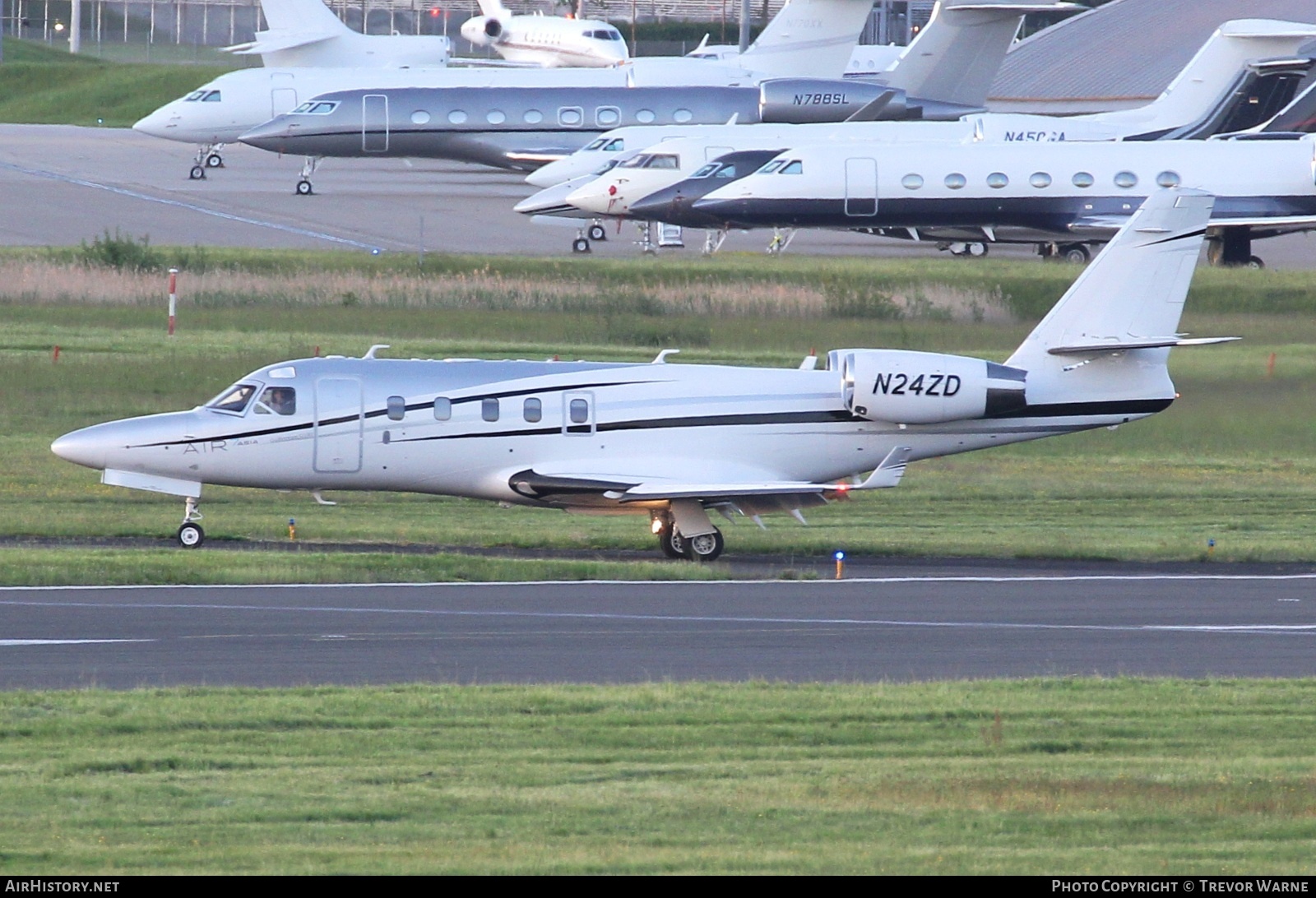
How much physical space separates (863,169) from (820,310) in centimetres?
936

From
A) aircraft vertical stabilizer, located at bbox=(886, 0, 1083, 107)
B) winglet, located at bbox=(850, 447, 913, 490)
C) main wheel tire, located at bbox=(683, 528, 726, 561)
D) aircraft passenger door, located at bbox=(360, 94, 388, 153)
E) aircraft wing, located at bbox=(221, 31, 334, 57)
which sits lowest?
main wheel tire, located at bbox=(683, 528, 726, 561)

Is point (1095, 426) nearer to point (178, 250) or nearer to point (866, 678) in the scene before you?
point (866, 678)

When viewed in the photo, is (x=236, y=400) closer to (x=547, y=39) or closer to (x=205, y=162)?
(x=205, y=162)

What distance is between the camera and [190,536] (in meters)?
21.5

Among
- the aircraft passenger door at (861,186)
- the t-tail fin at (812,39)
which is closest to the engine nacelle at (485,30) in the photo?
the t-tail fin at (812,39)

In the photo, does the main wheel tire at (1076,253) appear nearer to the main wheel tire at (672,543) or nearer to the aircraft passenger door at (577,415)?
the main wheel tire at (672,543)

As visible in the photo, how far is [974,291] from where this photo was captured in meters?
40.4

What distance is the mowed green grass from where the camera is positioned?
9109 millimetres

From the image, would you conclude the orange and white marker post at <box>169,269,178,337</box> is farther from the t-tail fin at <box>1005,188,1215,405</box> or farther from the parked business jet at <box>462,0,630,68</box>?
the parked business jet at <box>462,0,630,68</box>

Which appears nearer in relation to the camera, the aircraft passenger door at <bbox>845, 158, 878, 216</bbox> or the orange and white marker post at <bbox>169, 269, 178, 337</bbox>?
the orange and white marker post at <bbox>169, 269, 178, 337</bbox>

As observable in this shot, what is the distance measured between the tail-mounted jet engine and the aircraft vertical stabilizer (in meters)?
0.60

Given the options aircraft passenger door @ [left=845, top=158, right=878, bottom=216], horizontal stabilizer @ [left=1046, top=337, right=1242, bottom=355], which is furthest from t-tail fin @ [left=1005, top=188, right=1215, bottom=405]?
aircraft passenger door @ [left=845, top=158, right=878, bottom=216]

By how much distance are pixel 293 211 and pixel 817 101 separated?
1876 centimetres

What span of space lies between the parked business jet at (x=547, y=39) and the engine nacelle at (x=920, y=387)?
70810 mm
